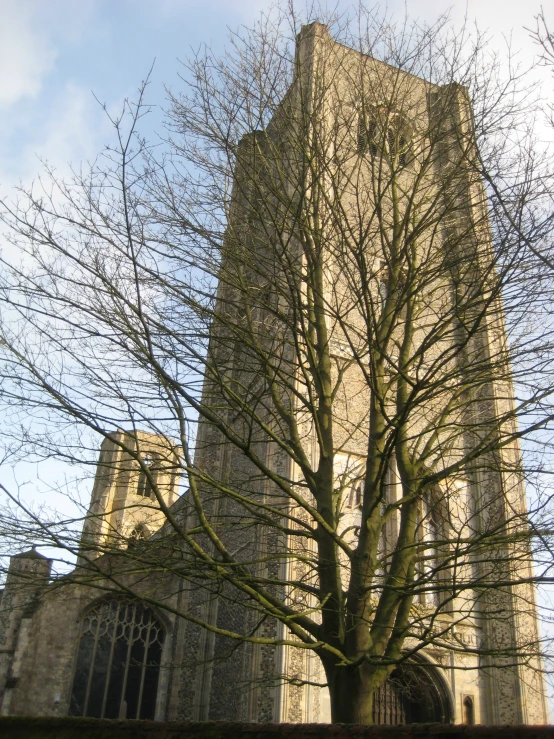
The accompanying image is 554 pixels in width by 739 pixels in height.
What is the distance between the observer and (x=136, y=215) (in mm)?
6656

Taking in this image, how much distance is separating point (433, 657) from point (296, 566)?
282 centimetres

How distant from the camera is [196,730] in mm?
3225

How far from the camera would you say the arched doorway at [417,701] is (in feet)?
35.7

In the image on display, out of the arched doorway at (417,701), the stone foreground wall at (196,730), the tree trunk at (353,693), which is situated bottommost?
the stone foreground wall at (196,730)

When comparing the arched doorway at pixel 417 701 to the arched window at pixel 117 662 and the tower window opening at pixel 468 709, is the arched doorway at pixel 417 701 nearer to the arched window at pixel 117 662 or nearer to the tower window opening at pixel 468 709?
the tower window opening at pixel 468 709

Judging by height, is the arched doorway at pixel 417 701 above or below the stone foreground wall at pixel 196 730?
above

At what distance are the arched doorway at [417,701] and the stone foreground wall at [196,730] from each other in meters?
8.26

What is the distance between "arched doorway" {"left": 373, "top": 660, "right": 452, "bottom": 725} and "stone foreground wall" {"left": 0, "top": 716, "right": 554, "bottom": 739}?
27.1 feet

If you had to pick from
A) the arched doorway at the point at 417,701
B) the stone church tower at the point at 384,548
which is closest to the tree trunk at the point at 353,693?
the stone church tower at the point at 384,548

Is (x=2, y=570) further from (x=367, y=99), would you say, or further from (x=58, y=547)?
(x=367, y=99)

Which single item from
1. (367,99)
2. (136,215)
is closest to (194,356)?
(136,215)

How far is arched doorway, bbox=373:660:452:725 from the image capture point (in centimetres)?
1088

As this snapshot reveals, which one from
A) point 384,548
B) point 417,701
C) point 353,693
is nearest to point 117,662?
point 417,701

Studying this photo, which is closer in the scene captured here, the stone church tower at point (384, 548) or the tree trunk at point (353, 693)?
the tree trunk at point (353, 693)
